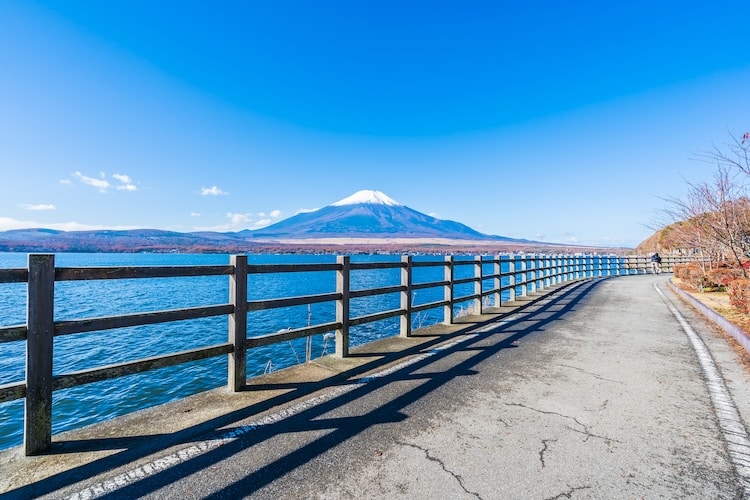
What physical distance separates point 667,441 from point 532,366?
7.06 feet

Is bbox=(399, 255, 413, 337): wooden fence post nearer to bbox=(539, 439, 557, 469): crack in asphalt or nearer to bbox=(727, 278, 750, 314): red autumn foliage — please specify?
bbox=(539, 439, 557, 469): crack in asphalt

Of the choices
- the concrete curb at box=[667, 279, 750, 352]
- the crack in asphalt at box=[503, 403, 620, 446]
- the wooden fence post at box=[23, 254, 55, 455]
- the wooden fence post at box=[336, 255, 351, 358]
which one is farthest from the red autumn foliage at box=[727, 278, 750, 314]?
the wooden fence post at box=[23, 254, 55, 455]

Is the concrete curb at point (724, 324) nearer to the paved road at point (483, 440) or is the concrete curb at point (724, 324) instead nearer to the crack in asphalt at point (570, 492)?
the paved road at point (483, 440)

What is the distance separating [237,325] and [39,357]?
5.55 feet

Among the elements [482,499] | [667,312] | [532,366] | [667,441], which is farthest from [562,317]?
[482,499]

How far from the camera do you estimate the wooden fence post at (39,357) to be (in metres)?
2.99

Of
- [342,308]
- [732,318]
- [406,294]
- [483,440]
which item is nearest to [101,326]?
[342,308]

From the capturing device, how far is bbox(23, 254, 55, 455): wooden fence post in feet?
9.81

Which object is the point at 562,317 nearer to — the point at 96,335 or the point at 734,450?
the point at 734,450

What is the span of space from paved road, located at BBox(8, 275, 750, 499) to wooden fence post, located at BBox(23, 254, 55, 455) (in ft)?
2.34

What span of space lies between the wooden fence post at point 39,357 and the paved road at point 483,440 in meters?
0.71

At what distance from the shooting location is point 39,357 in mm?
3051

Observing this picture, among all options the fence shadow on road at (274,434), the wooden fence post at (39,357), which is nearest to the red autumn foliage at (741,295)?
the fence shadow on road at (274,434)

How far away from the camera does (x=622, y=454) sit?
3.15 m
